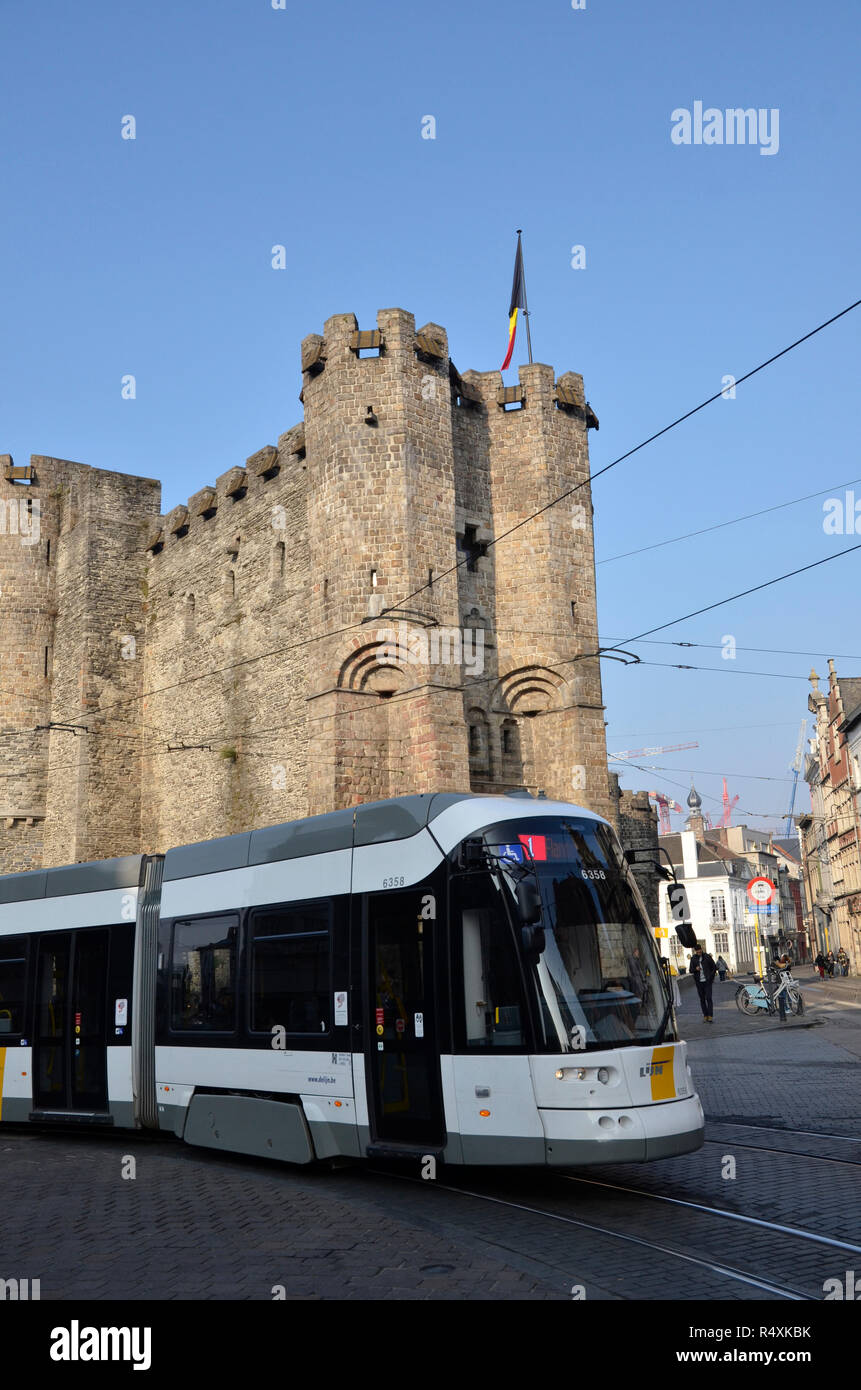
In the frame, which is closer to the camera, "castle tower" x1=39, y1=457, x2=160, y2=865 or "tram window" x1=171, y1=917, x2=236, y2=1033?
"tram window" x1=171, y1=917, x2=236, y2=1033

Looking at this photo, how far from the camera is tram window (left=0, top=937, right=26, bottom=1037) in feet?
39.9

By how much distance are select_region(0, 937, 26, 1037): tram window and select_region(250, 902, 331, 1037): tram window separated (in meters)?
3.88

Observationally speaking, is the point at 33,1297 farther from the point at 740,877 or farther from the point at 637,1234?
the point at 740,877

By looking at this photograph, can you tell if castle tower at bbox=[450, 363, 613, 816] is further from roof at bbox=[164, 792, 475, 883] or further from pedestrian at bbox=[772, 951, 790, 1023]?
roof at bbox=[164, 792, 475, 883]

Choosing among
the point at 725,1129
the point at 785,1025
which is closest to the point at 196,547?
the point at 785,1025

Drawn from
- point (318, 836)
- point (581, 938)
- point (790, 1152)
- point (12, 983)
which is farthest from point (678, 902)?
point (12, 983)

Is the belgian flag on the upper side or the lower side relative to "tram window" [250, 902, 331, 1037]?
upper

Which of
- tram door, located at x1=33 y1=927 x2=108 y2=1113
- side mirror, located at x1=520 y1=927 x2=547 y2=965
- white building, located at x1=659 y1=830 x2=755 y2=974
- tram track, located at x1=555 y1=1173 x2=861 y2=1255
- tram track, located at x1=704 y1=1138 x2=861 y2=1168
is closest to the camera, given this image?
tram track, located at x1=555 y1=1173 x2=861 y2=1255

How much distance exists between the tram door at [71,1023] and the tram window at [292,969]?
2528 mm

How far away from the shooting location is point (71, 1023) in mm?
11523

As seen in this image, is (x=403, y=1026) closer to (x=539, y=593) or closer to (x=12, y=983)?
(x=12, y=983)

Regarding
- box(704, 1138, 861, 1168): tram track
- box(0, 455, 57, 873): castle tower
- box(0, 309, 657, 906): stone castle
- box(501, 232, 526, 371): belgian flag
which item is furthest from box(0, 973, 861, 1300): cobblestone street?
box(0, 455, 57, 873): castle tower
